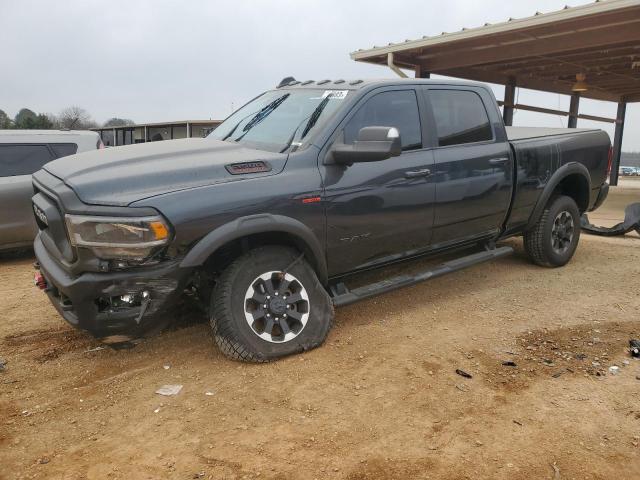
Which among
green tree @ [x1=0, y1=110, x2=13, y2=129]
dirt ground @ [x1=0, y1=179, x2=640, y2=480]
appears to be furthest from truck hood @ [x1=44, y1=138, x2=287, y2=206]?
green tree @ [x1=0, y1=110, x2=13, y2=129]

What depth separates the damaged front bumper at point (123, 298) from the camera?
2.87 metres

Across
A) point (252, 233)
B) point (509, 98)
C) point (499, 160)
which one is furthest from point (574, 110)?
point (252, 233)

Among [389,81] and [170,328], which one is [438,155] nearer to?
[389,81]

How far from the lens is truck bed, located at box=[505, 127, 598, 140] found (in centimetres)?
518

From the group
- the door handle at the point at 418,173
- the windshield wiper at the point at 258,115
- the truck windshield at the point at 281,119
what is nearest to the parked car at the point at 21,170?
the truck windshield at the point at 281,119

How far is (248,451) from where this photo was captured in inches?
97.0

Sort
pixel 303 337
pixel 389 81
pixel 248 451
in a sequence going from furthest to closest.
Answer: pixel 389 81, pixel 303 337, pixel 248 451

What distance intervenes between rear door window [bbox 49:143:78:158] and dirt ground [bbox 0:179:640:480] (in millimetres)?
2877

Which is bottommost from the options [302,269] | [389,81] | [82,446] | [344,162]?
[82,446]

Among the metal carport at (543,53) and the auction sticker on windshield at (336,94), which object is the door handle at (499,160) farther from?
the metal carport at (543,53)

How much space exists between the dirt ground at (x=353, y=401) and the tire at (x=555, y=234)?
111cm

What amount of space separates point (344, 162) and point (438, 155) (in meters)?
1.08

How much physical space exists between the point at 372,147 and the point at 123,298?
5.95 ft

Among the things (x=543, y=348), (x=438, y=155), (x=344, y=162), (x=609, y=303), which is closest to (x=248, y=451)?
(x=344, y=162)
